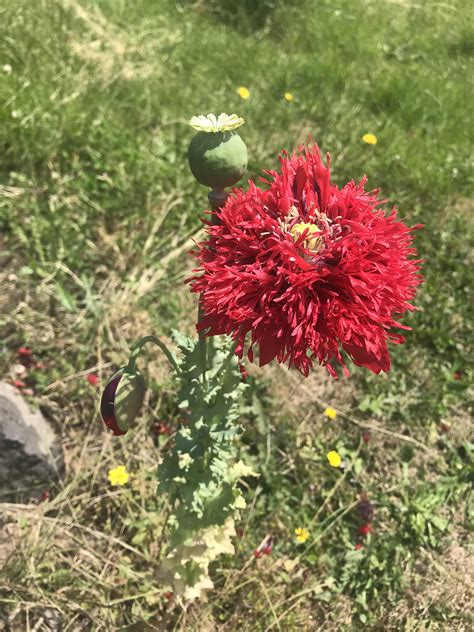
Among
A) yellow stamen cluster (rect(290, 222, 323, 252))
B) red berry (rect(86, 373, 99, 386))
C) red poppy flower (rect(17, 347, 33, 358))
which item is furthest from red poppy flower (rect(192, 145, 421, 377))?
red poppy flower (rect(17, 347, 33, 358))

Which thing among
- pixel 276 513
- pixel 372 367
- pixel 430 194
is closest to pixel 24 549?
pixel 276 513

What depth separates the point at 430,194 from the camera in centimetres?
277

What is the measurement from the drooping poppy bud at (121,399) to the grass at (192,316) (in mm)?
761

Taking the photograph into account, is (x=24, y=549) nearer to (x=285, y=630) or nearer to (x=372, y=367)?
(x=285, y=630)

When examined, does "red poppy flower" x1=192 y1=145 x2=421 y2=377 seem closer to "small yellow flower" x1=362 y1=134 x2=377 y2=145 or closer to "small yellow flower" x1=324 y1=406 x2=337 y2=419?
"small yellow flower" x1=324 y1=406 x2=337 y2=419

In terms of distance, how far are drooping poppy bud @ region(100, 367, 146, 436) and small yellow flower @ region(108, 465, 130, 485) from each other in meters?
0.67

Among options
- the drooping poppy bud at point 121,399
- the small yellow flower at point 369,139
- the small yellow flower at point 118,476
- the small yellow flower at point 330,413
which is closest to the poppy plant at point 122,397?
the drooping poppy bud at point 121,399

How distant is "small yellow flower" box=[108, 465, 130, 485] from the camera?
6.04ft

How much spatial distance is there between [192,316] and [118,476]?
74 cm

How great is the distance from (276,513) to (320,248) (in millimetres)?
1135

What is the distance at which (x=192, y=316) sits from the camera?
91.8 inches

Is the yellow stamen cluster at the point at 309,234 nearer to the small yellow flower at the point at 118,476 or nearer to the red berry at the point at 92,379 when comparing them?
the small yellow flower at the point at 118,476

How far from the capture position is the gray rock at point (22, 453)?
1822 millimetres

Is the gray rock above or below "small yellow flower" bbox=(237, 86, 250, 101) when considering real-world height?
below
